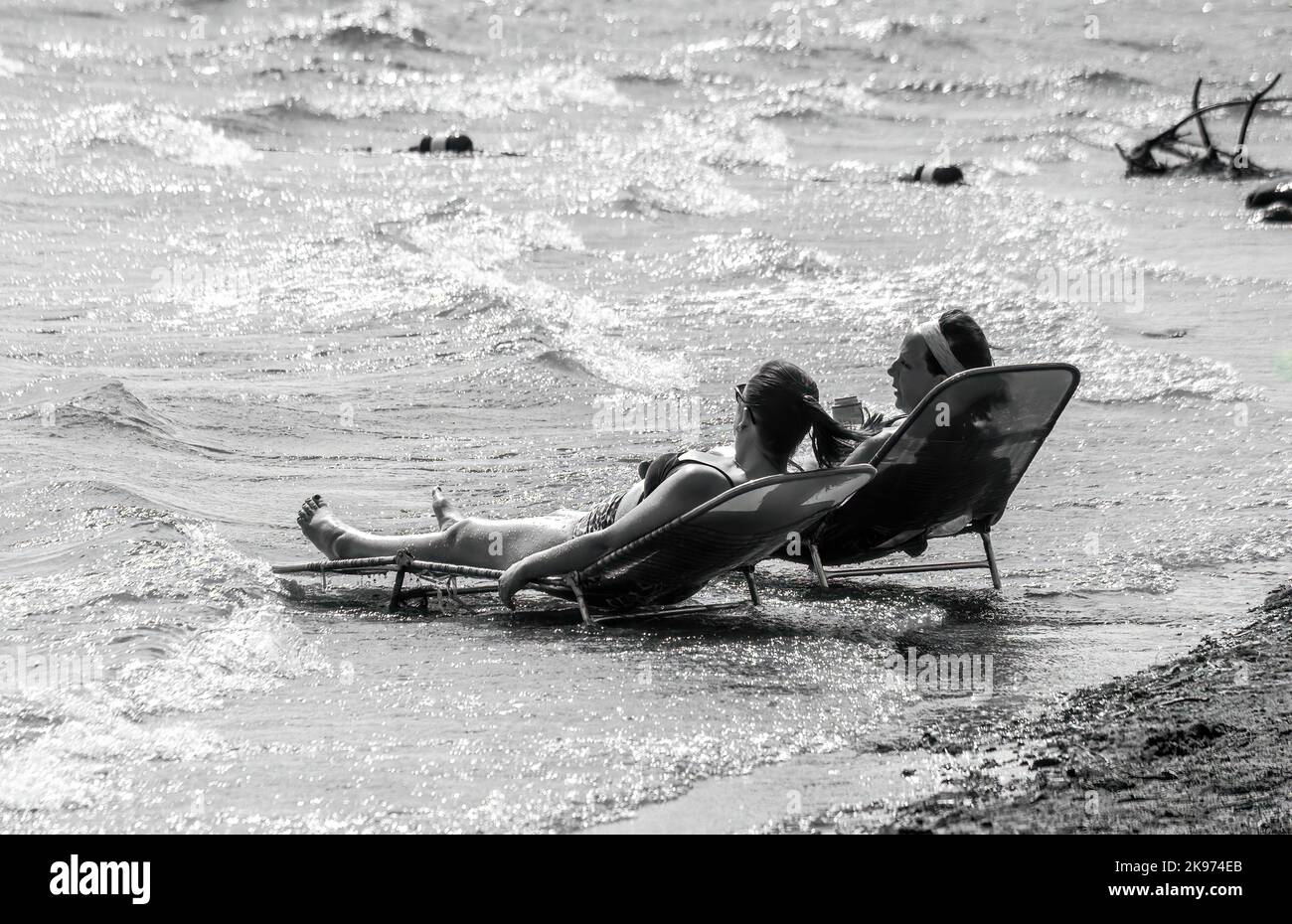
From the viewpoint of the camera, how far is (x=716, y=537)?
5008 millimetres

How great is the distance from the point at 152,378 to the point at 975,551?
5.79 meters

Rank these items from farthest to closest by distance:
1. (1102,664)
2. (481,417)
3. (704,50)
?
(704,50) → (481,417) → (1102,664)

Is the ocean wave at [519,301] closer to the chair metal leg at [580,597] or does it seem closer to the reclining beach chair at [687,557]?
the reclining beach chair at [687,557]

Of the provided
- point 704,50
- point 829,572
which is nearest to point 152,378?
point 829,572

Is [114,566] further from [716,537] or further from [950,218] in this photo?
[950,218]

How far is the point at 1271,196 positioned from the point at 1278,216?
0.68 meters

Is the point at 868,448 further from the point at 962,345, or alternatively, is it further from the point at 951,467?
the point at 962,345

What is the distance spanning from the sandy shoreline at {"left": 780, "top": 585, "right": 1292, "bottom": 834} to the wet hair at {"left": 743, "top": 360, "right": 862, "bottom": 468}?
3.86 feet

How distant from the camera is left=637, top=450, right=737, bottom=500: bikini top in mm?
5062

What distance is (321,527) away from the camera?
618 cm

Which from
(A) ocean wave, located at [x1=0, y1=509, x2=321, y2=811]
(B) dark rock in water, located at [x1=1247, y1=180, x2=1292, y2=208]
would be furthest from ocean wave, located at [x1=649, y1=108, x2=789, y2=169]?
(A) ocean wave, located at [x1=0, y1=509, x2=321, y2=811]

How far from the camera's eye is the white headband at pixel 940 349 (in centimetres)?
565

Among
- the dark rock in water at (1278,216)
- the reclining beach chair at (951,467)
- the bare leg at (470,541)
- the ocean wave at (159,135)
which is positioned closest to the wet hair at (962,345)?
the reclining beach chair at (951,467)
